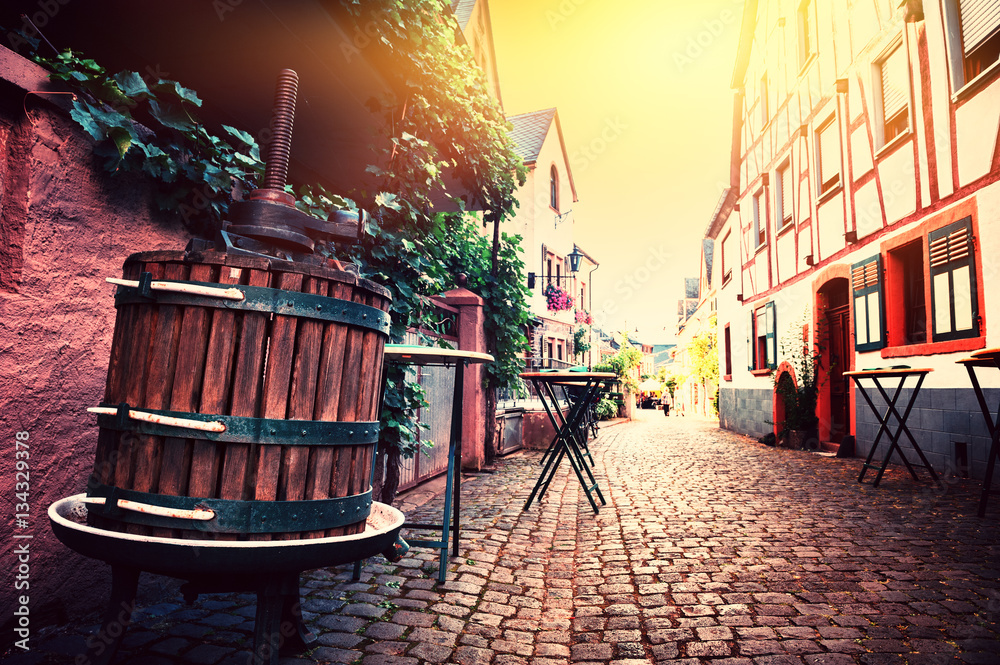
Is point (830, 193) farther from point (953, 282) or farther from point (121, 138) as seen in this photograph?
point (121, 138)

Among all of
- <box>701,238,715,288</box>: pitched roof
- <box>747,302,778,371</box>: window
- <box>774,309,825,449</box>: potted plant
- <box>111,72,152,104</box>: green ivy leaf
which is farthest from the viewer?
<box>701,238,715,288</box>: pitched roof

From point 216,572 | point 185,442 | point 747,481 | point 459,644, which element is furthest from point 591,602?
point 747,481

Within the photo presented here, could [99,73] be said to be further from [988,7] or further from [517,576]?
[988,7]

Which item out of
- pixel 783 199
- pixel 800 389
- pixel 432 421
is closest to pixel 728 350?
pixel 783 199

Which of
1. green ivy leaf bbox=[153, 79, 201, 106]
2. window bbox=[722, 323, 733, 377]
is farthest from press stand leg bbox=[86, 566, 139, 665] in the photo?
window bbox=[722, 323, 733, 377]

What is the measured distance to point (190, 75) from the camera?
4.50m

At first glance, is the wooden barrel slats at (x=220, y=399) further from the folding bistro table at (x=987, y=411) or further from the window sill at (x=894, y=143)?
the window sill at (x=894, y=143)

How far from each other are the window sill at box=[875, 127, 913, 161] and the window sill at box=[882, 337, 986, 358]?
274 centimetres

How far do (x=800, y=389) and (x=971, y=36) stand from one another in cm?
624

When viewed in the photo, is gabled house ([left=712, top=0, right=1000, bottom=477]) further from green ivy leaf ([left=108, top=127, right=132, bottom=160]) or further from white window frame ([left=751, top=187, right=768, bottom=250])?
green ivy leaf ([left=108, top=127, right=132, bottom=160])

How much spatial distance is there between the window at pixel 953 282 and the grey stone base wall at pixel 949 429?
0.71 metres

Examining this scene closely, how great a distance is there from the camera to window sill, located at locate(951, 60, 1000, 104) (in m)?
5.68

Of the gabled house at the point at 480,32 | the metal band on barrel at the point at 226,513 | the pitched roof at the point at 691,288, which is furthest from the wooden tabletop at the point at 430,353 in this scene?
the pitched roof at the point at 691,288

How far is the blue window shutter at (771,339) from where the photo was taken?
12422mm
